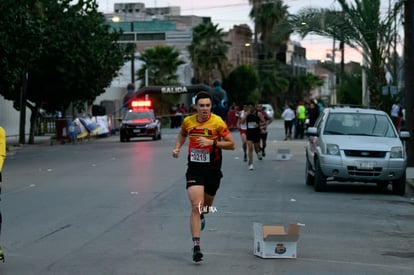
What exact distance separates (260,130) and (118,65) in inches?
1095

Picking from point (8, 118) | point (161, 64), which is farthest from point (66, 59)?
point (161, 64)

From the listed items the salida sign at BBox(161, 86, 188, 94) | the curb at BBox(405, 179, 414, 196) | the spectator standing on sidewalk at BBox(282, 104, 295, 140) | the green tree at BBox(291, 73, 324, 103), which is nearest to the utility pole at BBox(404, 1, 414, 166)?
the curb at BBox(405, 179, 414, 196)

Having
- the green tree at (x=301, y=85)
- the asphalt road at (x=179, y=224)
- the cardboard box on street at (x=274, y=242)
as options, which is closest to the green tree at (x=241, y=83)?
the green tree at (x=301, y=85)

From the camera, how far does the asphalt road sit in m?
10.0

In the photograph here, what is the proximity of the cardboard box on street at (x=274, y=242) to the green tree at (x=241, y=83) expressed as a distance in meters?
82.7

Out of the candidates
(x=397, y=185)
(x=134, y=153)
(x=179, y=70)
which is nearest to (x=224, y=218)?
(x=397, y=185)

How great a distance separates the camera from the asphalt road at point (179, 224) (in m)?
10.0

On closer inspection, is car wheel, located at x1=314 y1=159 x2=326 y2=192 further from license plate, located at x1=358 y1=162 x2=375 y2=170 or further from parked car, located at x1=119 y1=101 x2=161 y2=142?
parked car, located at x1=119 y1=101 x2=161 y2=142

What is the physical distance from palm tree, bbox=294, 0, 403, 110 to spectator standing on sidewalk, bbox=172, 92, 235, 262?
924 inches

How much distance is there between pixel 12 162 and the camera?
1206 inches

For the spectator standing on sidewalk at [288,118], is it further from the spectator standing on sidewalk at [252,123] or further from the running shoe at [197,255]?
the running shoe at [197,255]

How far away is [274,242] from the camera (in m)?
10.2

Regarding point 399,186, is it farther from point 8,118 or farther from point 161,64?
point 161,64

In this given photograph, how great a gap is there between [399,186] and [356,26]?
16.1 m
